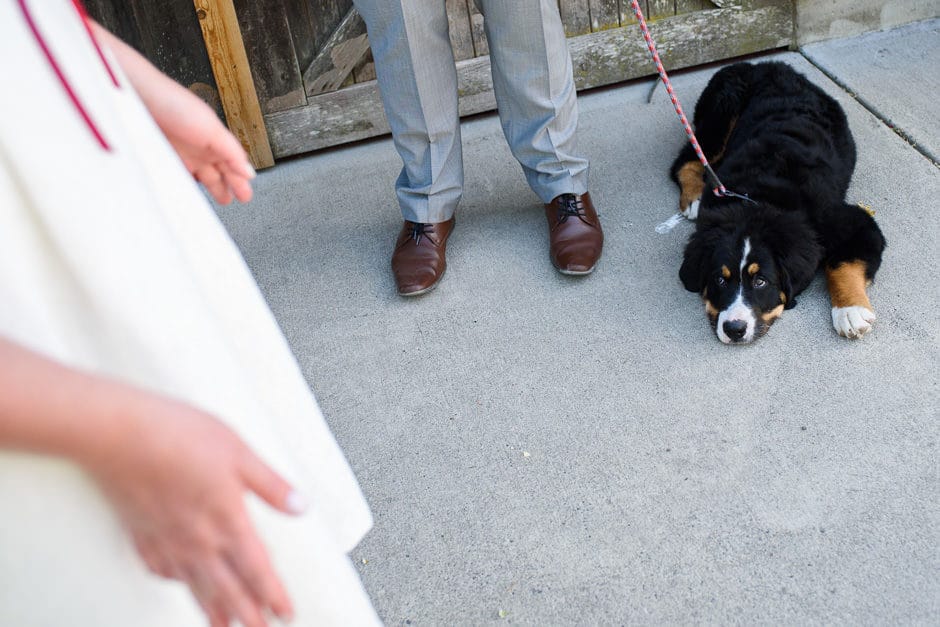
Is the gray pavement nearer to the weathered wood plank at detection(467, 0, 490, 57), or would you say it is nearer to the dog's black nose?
Result: the dog's black nose

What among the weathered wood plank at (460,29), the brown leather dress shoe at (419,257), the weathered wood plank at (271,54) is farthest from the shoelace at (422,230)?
the weathered wood plank at (271,54)

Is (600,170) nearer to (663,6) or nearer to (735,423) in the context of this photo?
(663,6)

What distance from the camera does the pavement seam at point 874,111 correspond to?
3.53m

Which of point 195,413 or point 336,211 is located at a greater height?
point 195,413

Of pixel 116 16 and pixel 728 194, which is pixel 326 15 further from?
pixel 728 194

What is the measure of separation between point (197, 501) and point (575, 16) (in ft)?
13.9

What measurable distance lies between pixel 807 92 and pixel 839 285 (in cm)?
117

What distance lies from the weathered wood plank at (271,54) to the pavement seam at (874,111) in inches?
106

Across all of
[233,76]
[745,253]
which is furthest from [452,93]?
[233,76]

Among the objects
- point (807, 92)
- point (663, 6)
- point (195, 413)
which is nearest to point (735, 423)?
point (807, 92)

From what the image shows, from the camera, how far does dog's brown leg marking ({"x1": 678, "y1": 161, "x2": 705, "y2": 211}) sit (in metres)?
3.47

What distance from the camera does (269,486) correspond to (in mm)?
649

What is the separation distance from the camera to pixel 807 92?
11.8 ft

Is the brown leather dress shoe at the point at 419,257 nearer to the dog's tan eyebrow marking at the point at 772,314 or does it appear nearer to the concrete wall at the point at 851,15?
the dog's tan eyebrow marking at the point at 772,314
